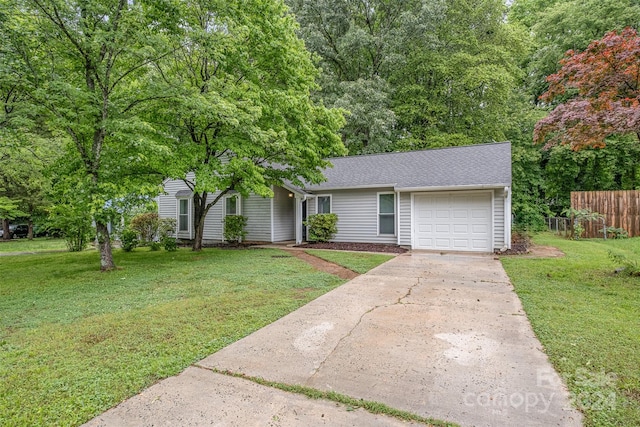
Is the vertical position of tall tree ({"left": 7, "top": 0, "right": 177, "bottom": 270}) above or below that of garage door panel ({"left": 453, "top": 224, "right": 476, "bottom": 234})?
above

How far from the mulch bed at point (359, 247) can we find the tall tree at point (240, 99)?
2582 mm

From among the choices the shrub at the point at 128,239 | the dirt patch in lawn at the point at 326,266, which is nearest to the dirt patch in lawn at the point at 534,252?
the dirt patch in lawn at the point at 326,266

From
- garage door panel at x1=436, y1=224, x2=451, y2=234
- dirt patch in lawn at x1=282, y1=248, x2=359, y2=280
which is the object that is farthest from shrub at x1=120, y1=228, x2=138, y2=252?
garage door panel at x1=436, y1=224, x2=451, y2=234

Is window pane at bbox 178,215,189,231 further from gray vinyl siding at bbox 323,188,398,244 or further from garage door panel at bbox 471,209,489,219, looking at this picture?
garage door panel at bbox 471,209,489,219

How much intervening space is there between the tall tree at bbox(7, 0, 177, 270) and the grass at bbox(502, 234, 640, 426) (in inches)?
281

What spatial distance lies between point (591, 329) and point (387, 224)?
8588 mm

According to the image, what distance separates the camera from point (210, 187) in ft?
27.5

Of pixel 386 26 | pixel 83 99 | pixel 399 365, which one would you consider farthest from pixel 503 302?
pixel 386 26

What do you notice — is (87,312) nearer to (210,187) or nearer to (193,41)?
(210,187)

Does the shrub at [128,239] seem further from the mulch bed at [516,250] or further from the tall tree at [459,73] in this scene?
the tall tree at [459,73]

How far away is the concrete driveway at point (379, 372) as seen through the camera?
7.45 feet

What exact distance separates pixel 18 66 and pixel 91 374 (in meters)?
6.73

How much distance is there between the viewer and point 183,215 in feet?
52.6

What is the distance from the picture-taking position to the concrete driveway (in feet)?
7.45
